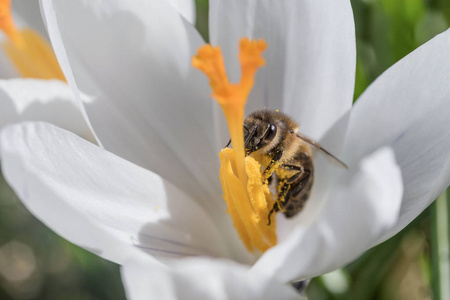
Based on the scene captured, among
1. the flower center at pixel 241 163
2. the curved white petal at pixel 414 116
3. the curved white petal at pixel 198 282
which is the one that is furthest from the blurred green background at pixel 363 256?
the curved white petal at pixel 198 282

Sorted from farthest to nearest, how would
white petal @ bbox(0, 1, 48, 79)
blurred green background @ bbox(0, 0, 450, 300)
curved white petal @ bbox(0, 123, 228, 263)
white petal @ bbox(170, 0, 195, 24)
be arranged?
white petal @ bbox(0, 1, 48, 79), blurred green background @ bbox(0, 0, 450, 300), white petal @ bbox(170, 0, 195, 24), curved white petal @ bbox(0, 123, 228, 263)

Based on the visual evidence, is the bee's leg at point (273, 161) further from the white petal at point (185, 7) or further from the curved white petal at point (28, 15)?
the curved white petal at point (28, 15)

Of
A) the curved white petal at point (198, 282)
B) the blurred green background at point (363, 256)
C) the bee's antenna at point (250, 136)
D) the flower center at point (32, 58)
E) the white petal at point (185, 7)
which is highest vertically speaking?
the white petal at point (185, 7)

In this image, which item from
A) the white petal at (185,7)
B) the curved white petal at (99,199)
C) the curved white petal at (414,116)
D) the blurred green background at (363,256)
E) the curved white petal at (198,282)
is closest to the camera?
the curved white petal at (198,282)

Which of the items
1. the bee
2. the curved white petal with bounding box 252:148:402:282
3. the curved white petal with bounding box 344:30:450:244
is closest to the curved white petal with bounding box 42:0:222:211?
the bee

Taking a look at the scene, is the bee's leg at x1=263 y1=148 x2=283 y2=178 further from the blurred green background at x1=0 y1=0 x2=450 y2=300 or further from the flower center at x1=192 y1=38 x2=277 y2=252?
the blurred green background at x1=0 y1=0 x2=450 y2=300

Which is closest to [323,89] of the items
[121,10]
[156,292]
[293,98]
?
[293,98]

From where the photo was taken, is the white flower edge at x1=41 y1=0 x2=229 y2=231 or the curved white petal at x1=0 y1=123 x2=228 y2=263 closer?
the curved white petal at x1=0 y1=123 x2=228 y2=263

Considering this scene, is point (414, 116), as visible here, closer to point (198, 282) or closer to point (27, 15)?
point (198, 282)
